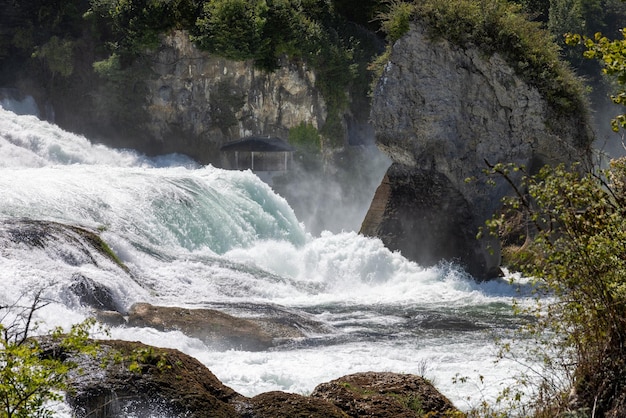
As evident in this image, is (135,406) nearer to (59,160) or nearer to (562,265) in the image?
(562,265)

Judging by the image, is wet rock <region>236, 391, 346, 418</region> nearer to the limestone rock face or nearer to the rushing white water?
the rushing white water

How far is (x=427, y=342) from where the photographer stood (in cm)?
1211

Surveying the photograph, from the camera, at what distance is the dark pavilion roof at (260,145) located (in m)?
27.2

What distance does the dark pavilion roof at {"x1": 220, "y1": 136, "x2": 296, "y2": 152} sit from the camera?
27188 mm

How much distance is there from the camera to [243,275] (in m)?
15.4

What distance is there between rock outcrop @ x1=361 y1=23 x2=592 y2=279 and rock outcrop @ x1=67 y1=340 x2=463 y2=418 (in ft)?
40.3

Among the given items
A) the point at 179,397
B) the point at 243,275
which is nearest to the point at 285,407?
the point at 179,397

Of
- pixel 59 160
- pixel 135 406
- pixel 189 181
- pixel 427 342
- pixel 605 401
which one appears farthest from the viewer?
pixel 59 160

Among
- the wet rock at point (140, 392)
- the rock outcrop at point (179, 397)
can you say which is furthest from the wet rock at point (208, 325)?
the wet rock at point (140, 392)

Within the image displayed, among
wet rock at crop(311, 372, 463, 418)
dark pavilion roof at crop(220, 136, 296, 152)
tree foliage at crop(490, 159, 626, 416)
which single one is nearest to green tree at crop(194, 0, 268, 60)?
dark pavilion roof at crop(220, 136, 296, 152)

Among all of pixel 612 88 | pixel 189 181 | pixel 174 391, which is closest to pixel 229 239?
pixel 189 181

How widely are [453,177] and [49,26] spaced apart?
17.1 meters

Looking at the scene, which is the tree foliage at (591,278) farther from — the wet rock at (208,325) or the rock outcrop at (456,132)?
the rock outcrop at (456,132)

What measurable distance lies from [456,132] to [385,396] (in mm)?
13130
